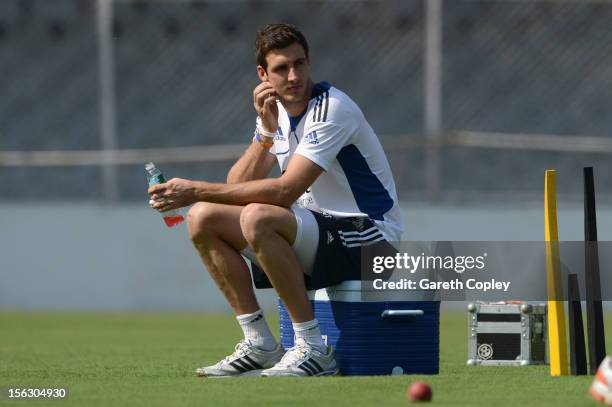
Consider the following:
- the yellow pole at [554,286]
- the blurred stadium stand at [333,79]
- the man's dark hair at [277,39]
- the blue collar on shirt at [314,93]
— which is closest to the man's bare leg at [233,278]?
the blue collar on shirt at [314,93]

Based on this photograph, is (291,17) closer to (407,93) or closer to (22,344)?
(407,93)

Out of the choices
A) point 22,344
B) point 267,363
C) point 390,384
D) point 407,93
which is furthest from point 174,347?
point 407,93

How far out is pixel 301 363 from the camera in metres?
5.40

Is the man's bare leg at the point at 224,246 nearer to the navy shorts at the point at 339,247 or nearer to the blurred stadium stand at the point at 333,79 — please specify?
the navy shorts at the point at 339,247

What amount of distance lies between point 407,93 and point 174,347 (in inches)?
188

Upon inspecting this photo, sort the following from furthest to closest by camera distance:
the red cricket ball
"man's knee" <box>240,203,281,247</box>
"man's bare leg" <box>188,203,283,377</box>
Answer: "man's bare leg" <box>188,203,283,377</box> < "man's knee" <box>240,203,281,247</box> < the red cricket ball

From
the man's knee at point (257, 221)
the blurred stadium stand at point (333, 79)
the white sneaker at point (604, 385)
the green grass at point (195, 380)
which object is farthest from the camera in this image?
the blurred stadium stand at point (333, 79)

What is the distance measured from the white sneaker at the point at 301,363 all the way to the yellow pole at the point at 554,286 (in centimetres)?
93

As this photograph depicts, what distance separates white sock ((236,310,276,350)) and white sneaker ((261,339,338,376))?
22 centimetres

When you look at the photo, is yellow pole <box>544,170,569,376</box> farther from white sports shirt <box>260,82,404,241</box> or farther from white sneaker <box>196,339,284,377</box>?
white sneaker <box>196,339,284,377</box>

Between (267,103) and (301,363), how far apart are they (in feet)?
3.83

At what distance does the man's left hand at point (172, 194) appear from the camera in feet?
18.1

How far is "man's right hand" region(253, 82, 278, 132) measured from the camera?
588 centimetres

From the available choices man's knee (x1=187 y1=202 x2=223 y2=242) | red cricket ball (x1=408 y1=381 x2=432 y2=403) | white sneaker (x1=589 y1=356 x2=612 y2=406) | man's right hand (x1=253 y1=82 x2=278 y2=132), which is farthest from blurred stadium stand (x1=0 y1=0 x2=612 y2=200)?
white sneaker (x1=589 y1=356 x2=612 y2=406)
